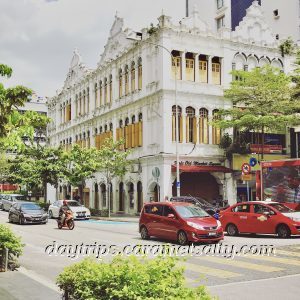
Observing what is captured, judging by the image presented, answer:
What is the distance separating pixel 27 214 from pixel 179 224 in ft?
48.7

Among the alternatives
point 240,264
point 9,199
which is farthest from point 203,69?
point 240,264

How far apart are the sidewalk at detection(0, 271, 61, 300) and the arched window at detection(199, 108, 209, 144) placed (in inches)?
1175

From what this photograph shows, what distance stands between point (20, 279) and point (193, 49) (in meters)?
32.1

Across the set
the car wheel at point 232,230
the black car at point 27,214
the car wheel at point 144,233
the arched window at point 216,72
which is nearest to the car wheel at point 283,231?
the car wheel at point 232,230

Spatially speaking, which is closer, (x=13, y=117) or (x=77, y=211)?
(x=13, y=117)

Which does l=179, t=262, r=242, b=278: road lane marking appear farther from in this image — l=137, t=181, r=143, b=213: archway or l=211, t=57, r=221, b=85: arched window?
l=211, t=57, r=221, b=85: arched window

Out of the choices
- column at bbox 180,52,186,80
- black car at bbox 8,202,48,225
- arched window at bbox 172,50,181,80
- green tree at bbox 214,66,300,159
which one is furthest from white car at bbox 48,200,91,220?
column at bbox 180,52,186,80

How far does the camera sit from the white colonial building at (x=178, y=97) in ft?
125

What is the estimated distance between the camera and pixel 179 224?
59.0 ft

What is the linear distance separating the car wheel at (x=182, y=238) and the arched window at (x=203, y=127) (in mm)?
21989

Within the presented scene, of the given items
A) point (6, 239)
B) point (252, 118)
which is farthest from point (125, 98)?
point (6, 239)

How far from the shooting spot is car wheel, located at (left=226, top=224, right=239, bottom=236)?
21.7 metres

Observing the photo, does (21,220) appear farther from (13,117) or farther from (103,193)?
(13,117)

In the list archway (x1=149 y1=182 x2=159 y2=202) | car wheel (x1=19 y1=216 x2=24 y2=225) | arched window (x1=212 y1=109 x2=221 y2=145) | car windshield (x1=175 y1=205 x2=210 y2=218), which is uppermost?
arched window (x1=212 y1=109 x2=221 y2=145)
